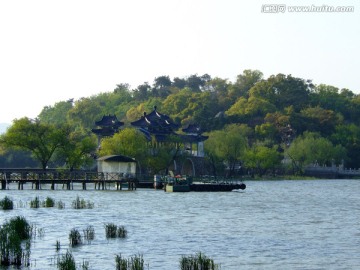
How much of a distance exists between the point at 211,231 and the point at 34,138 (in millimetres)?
60879

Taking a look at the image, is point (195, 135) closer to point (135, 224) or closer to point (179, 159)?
point (179, 159)

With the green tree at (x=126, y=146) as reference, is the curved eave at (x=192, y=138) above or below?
above

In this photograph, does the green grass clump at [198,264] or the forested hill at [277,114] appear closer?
the green grass clump at [198,264]

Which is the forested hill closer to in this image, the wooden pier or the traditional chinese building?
the traditional chinese building

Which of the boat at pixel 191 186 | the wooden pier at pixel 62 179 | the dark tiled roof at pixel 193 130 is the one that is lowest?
the boat at pixel 191 186

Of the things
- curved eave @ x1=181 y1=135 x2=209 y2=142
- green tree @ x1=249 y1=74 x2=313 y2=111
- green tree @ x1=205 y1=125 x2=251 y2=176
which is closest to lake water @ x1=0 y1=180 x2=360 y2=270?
curved eave @ x1=181 y1=135 x2=209 y2=142

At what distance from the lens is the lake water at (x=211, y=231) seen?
3722cm

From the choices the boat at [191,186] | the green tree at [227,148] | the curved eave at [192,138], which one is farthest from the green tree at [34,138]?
the green tree at [227,148]

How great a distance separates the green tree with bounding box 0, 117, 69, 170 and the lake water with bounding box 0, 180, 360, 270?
25.3 metres

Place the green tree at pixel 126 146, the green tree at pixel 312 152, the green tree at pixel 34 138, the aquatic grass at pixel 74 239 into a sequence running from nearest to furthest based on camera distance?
1. the aquatic grass at pixel 74 239
2. the green tree at pixel 34 138
3. the green tree at pixel 126 146
4. the green tree at pixel 312 152

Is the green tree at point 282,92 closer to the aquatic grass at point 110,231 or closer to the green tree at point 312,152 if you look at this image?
the green tree at point 312,152

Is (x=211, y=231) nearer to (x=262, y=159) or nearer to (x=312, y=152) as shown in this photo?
(x=262, y=159)

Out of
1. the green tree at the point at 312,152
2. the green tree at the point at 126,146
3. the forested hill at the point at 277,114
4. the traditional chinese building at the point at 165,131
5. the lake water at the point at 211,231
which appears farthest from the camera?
the forested hill at the point at 277,114

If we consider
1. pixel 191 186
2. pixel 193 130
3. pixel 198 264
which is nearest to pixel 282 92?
pixel 193 130
